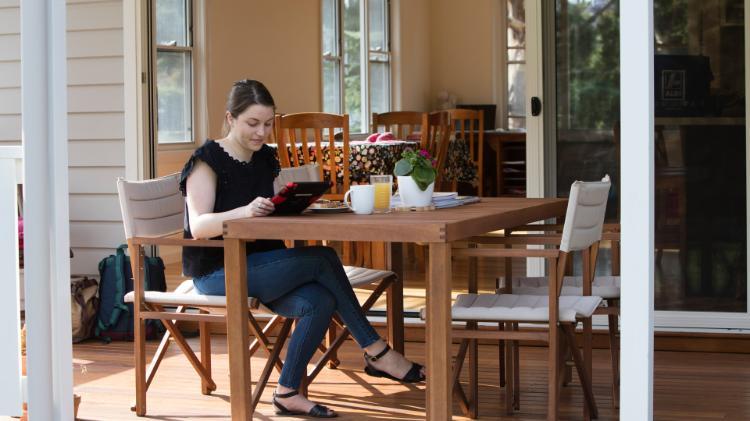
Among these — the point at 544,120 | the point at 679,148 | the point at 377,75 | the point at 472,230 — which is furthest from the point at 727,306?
the point at 377,75

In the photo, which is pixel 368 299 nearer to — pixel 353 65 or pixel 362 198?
pixel 362 198

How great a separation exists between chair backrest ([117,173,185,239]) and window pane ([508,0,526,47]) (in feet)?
26.7

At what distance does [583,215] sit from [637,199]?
91 centimetres

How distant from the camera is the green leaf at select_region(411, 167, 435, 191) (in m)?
3.83

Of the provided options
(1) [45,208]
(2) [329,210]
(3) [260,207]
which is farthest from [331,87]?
(1) [45,208]

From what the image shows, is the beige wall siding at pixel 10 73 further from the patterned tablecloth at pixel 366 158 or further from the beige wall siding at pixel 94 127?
the patterned tablecloth at pixel 366 158

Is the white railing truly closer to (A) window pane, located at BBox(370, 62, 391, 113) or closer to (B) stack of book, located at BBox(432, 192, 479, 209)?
Result: (B) stack of book, located at BBox(432, 192, 479, 209)

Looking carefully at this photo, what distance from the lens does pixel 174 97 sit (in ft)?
25.3

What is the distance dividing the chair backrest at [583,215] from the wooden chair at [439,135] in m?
3.25

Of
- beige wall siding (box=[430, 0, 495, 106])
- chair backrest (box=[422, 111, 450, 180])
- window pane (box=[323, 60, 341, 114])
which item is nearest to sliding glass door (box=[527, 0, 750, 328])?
chair backrest (box=[422, 111, 450, 180])

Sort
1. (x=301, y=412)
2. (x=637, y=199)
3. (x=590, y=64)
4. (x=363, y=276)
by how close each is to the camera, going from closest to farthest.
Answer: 1. (x=637, y=199)
2. (x=301, y=412)
3. (x=363, y=276)
4. (x=590, y=64)

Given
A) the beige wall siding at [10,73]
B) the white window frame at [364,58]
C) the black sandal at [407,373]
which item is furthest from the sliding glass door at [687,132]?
the white window frame at [364,58]

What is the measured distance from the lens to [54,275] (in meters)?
3.26

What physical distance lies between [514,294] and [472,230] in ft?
2.26
